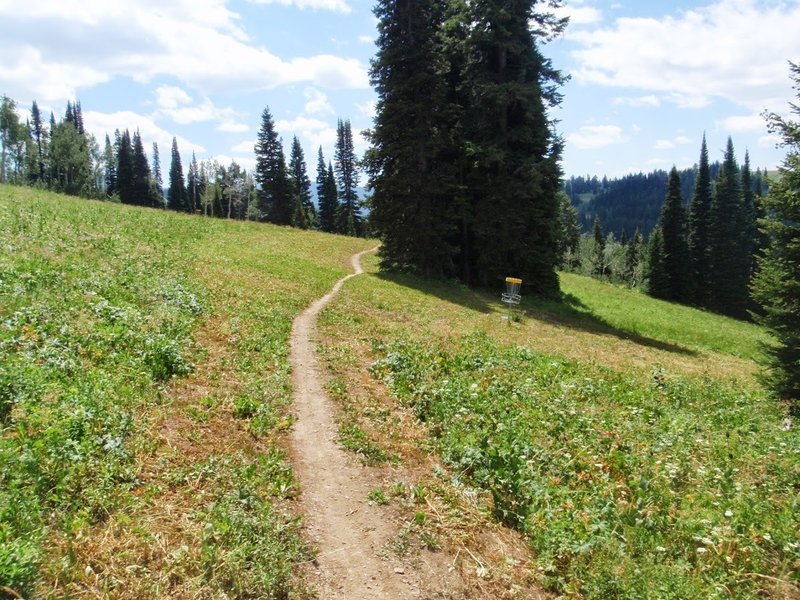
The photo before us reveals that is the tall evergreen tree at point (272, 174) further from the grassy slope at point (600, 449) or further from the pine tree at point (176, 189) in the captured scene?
the grassy slope at point (600, 449)

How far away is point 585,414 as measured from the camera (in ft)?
29.5

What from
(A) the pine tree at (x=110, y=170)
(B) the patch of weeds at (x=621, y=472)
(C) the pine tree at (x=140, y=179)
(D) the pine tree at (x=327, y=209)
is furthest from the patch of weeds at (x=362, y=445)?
(A) the pine tree at (x=110, y=170)

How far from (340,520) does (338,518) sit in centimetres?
4

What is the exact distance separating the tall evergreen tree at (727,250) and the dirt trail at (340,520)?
229 feet

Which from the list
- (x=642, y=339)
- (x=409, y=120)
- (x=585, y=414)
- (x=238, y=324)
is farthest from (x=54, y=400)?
(x=409, y=120)

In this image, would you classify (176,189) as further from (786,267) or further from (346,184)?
(786,267)

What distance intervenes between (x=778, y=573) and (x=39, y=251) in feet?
55.3

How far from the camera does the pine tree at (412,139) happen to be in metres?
28.3

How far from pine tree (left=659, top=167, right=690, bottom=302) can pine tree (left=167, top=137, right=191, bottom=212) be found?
89955 millimetres

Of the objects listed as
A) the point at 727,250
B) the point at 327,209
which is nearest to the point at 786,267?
the point at 727,250

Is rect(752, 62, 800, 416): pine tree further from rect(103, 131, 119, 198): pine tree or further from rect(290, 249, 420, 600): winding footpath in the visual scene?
rect(103, 131, 119, 198): pine tree

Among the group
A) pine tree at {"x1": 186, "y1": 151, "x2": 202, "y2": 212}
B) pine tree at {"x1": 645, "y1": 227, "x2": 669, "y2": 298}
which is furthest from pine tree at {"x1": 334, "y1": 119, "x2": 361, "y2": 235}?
pine tree at {"x1": 645, "y1": 227, "x2": 669, "y2": 298}

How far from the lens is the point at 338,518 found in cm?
605

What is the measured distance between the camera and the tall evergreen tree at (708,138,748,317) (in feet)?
204
